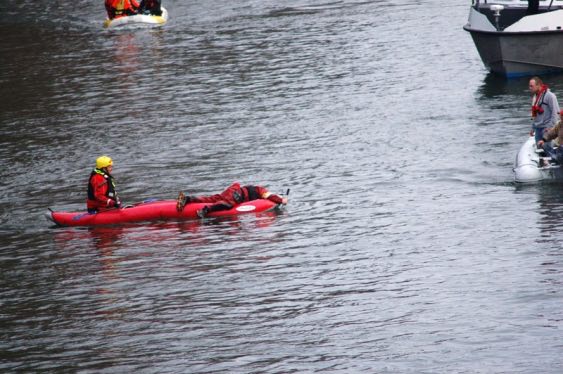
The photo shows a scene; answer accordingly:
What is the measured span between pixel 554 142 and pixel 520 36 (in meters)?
10.7

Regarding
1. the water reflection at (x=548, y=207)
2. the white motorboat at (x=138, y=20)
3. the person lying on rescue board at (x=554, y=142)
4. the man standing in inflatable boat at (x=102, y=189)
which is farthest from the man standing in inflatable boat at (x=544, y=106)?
the white motorboat at (x=138, y=20)

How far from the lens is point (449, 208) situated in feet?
76.3

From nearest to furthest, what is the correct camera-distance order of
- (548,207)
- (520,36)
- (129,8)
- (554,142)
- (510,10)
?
(548,207) < (554,142) < (520,36) < (510,10) < (129,8)

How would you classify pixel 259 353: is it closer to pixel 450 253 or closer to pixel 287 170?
pixel 450 253

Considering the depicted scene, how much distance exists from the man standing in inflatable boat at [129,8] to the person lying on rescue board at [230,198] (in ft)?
97.8

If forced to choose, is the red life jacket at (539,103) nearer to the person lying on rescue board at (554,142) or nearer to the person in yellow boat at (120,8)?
the person lying on rescue board at (554,142)

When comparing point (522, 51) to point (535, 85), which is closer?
point (535, 85)

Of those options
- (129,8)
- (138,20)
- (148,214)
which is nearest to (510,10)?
(148,214)

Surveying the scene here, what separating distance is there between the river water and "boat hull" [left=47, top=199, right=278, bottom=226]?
Answer: 0.24 m

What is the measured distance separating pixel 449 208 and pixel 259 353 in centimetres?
817

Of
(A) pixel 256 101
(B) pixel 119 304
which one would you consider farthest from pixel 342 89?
(B) pixel 119 304

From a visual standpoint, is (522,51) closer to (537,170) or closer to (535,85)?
(535,85)

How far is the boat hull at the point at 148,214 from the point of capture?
945 inches

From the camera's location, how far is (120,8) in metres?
→ 52.5
